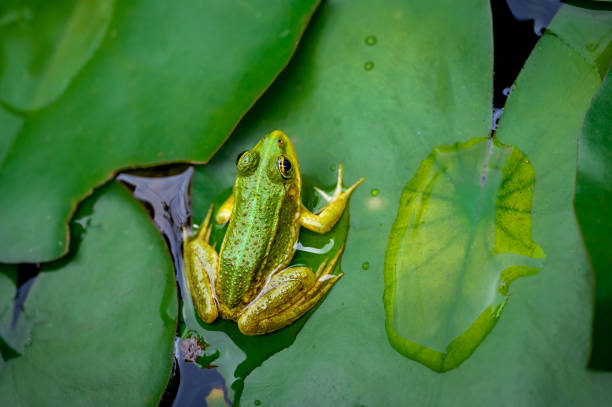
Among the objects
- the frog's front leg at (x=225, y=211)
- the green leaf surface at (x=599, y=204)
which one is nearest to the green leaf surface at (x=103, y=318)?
the frog's front leg at (x=225, y=211)

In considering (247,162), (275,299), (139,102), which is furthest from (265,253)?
(139,102)

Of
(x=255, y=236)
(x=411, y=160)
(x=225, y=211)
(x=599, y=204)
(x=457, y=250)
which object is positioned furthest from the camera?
(x=225, y=211)

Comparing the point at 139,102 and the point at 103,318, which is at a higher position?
the point at 139,102

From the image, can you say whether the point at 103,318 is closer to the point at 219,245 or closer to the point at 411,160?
the point at 219,245

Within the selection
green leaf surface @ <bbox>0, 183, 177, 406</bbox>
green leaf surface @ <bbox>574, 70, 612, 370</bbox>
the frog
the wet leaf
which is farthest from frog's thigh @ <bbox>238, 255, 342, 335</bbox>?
green leaf surface @ <bbox>574, 70, 612, 370</bbox>

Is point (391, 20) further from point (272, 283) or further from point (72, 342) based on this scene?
point (72, 342)

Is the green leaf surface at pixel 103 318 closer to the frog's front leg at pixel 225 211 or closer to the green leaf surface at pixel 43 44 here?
the frog's front leg at pixel 225 211

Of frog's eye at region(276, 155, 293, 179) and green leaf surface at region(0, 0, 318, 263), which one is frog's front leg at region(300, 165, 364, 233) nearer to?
frog's eye at region(276, 155, 293, 179)
